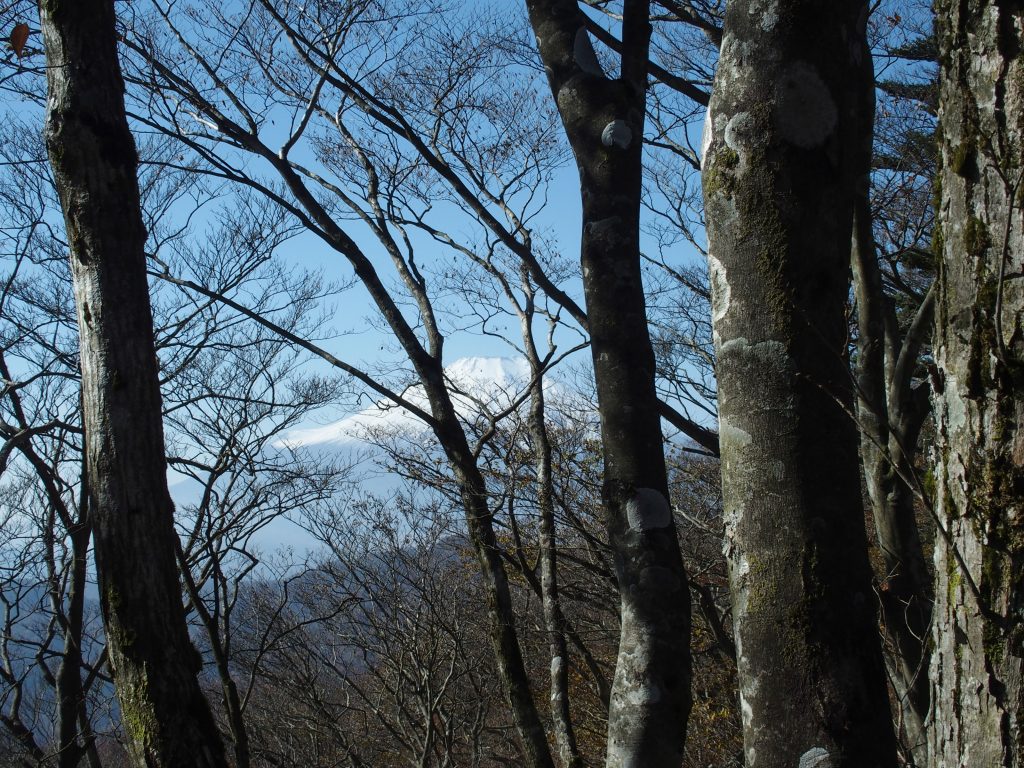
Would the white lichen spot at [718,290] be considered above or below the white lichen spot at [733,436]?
above

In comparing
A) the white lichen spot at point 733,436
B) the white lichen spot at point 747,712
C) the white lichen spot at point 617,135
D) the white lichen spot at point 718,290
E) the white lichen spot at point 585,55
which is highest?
the white lichen spot at point 585,55

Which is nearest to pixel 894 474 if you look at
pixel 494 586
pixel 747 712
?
pixel 494 586

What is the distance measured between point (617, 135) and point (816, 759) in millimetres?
2080

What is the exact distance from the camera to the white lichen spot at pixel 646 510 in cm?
244

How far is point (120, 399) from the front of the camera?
10.6 feet

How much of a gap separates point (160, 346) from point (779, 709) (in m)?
7.47

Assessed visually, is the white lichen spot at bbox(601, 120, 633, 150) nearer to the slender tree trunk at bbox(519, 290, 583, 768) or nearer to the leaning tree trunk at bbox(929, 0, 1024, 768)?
the leaning tree trunk at bbox(929, 0, 1024, 768)

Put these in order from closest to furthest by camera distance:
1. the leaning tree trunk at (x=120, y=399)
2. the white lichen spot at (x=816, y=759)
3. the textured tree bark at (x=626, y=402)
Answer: the white lichen spot at (x=816, y=759), the textured tree bark at (x=626, y=402), the leaning tree trunk at (x=120, y=399)

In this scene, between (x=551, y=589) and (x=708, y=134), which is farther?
(x=551, y=589)

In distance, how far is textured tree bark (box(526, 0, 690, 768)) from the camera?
2.31 meters

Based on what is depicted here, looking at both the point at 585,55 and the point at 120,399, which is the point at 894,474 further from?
the point at 120,399

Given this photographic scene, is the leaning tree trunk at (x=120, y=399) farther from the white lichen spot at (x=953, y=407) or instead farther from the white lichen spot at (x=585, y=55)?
the white lichen spot at (x=953, y=407)

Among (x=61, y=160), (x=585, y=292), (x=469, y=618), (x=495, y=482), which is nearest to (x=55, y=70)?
(x=61, y=160)

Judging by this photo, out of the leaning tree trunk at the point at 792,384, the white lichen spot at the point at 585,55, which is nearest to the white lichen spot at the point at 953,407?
the leaning tree trunk at the point at 792,384
